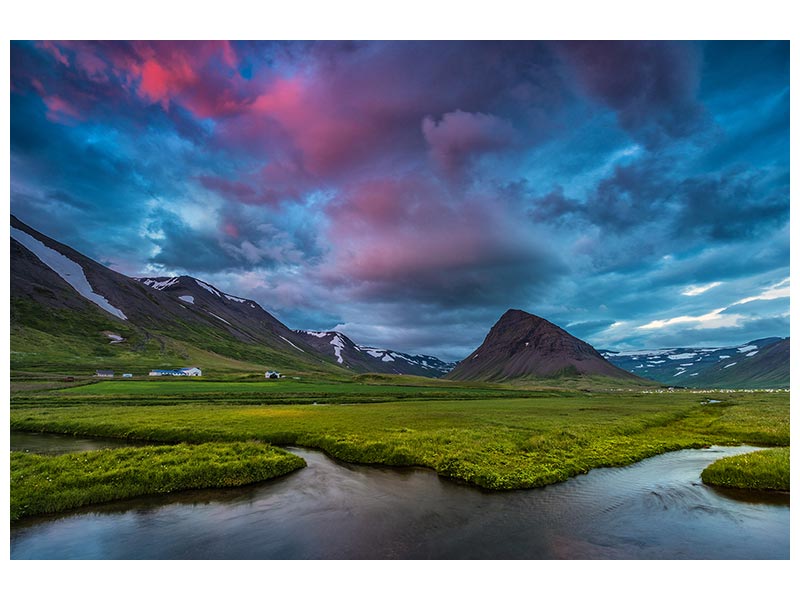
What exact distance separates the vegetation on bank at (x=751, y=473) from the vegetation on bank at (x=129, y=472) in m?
32.8

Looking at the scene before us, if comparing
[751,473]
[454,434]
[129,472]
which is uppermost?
[751,473]

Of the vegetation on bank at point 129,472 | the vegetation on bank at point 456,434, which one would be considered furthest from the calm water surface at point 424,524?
the vegetation on bank at point 456,434

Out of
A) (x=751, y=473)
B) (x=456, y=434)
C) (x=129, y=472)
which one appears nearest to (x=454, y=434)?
(x=456, y=434)

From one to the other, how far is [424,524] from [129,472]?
70.3 ft

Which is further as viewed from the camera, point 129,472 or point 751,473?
point 751,473

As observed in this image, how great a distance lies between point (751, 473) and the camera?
28125mm

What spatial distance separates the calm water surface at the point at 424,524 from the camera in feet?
61.8

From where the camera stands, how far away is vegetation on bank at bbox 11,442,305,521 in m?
23.8

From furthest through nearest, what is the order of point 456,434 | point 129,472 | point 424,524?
1. point 456,434
2. point 129,472
3. point 424,524

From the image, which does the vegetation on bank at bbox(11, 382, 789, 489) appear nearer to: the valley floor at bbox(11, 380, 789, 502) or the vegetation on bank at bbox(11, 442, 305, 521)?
the valley floor at bbox(11, 380, 789, 502)

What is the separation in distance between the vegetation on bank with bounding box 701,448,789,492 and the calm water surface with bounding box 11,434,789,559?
1.47 meters

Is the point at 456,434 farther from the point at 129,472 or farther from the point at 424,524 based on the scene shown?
the point at 129,472

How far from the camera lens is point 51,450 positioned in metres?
38.5

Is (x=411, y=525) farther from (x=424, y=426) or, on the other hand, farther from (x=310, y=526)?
(x=424, y=426)
